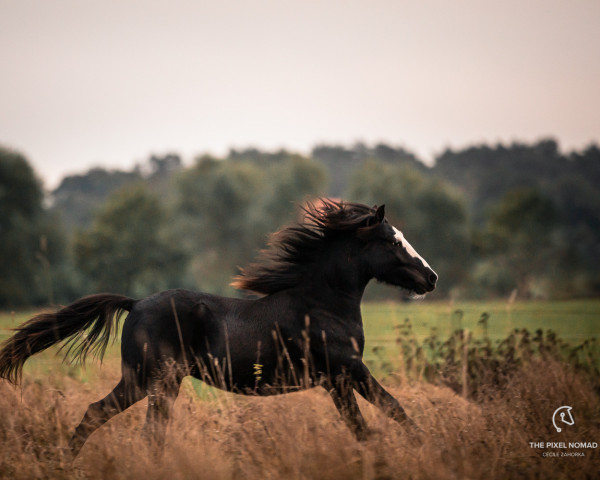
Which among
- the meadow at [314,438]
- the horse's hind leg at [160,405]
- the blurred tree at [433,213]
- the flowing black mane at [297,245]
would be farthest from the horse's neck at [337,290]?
the blurred tree at [433,213]

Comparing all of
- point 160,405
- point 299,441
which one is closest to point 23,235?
point 160,405

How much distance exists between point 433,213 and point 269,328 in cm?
5540

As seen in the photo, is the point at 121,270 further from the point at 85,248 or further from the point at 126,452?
the point at 126,452

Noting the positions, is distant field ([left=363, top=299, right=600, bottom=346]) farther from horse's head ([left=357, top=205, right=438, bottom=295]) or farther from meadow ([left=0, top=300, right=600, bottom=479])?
horse's head ([left=357, top=205, right=438, bottom=295])

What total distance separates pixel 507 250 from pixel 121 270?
3491 centimetres

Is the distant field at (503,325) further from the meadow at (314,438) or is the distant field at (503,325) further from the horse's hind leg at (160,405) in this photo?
the horse's hind leg at (160,405)

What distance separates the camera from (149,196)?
5550cm

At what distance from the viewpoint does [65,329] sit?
6309 millimetres

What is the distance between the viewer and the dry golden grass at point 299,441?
5.09 m

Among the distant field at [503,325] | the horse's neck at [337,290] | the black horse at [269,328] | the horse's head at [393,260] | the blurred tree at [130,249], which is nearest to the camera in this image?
the black horse at [269,328]

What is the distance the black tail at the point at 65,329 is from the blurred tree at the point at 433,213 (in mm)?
52688

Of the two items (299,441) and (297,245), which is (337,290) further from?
(299,441)

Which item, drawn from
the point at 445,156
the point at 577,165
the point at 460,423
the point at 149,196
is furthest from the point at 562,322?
the point at 445,156

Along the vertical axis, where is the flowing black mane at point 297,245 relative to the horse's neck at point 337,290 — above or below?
above
